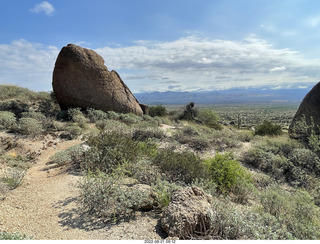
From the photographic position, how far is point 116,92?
16438 millimetres

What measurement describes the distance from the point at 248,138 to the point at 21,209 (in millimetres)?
12735

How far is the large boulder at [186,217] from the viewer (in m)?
3.63

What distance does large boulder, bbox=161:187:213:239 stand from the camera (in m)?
3.63

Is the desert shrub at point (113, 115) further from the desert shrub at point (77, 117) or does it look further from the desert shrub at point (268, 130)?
the desert shrub at point (268, 130)

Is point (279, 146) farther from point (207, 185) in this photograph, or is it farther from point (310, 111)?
point (207, 185)

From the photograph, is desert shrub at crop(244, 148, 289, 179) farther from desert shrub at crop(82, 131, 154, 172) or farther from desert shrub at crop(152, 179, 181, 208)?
desert shrub at crop(152, 179, 181, 208)

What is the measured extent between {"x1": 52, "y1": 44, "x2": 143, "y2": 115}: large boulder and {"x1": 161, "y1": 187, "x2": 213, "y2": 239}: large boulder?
12.5m

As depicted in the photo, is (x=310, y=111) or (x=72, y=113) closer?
(x=72, y=113)

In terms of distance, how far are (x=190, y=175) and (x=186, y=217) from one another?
7.25 feet

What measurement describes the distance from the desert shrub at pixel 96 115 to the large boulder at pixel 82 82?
897 millimetres

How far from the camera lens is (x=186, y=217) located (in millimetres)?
3682

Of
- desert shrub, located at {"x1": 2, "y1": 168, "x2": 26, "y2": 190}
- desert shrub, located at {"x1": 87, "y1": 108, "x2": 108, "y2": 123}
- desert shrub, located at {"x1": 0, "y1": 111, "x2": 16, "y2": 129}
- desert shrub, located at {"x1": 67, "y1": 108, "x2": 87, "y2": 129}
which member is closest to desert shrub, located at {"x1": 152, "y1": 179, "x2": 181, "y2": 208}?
desert shrub, located at {"x1": 2, "y1": 168, "x2": 26, "y2": 190}

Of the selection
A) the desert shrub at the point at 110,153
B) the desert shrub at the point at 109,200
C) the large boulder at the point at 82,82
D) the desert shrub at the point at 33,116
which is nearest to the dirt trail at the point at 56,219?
the desert shrub at the point at 109,200

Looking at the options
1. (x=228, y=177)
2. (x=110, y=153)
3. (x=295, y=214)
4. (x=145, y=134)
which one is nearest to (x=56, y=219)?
(x=110, y=153)
